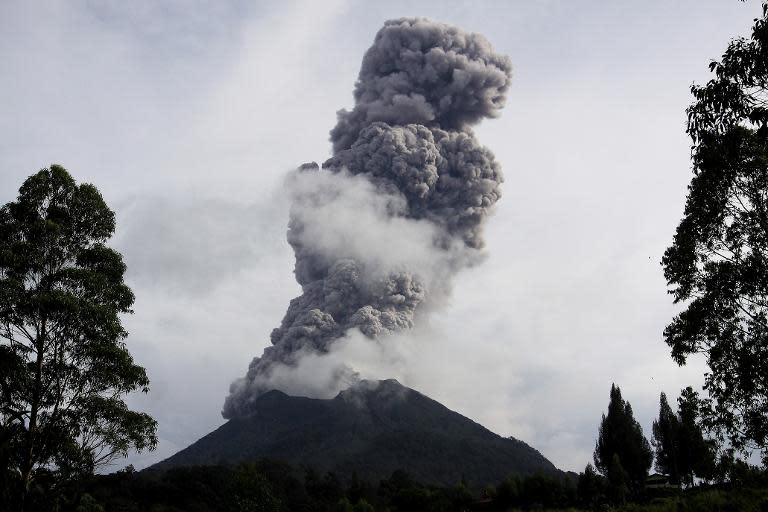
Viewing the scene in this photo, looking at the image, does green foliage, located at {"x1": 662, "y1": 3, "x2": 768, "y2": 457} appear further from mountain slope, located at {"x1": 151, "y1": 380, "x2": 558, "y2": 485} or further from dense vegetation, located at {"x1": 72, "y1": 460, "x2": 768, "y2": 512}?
mountain slope, located at {"x1": 151, "y1": 380, "x2": 558, "y2": 485}

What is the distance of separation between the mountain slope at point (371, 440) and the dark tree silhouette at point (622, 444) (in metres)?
34.8

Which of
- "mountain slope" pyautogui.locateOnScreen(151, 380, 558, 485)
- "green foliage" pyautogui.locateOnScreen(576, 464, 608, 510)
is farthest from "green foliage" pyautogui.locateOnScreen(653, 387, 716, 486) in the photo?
"mountain slope" pyautogui.locateOnScreen(151, 380, 558, 485)

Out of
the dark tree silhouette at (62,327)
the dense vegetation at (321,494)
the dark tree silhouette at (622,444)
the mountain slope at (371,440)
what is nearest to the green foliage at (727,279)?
the dark tree silhouette at (62,327)

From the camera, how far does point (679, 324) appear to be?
1930cm

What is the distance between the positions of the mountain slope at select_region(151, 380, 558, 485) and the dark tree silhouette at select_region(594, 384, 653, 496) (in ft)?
114

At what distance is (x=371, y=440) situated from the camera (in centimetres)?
12519

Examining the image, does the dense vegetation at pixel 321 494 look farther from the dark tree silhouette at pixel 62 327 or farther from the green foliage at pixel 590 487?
the dark tree silhouette at pixel 62 327

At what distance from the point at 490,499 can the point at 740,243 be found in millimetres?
54185

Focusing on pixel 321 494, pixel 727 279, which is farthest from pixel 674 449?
pixel 727 279

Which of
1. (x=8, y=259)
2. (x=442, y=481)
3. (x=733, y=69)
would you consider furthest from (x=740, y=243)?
(x=442, y=481)

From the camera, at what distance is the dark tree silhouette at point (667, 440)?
224 feet

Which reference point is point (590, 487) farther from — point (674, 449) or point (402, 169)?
point (402, 169)

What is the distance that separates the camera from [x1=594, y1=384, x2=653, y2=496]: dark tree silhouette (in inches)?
2707

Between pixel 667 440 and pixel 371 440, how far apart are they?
64.9 m
